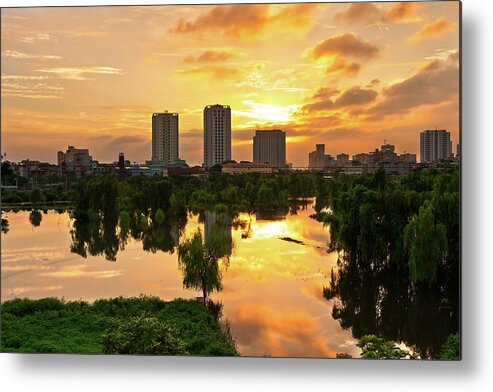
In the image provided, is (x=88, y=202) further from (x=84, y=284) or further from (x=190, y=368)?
(x=190, y=368)

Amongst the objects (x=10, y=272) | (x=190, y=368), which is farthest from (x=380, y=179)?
(x=10, y=272)

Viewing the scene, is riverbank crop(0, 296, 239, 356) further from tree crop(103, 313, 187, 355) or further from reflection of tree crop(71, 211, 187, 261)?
reflection of tree crop(71, 211, 187, 261)

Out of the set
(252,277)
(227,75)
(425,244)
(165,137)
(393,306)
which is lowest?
(393,306)

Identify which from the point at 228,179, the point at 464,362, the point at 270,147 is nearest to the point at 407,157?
the point at 270,147

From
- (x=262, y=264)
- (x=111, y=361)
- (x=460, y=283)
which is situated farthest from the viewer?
(x=262, y=264)

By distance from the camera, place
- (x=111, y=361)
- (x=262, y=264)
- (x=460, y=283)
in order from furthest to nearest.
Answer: (x=262, y=264), (x=111, y=361), (x=460, y=283)

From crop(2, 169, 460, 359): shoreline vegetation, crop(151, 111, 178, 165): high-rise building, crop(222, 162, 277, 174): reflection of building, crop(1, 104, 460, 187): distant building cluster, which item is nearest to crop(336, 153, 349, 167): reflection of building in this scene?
crop(1, 104, 460, 187): distant building cluster

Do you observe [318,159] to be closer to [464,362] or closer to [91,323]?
[464,362]
